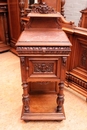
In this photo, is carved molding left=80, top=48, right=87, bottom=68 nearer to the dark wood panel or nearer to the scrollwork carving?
the scrollwork carving

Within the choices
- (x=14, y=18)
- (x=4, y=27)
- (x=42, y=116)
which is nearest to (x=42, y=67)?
(x=42, y=116)

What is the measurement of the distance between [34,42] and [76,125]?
32.7 inches

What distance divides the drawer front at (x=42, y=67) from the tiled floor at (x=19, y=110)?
50cm

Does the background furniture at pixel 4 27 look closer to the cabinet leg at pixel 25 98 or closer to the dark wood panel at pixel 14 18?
the dark wood panel at pixel 14 18

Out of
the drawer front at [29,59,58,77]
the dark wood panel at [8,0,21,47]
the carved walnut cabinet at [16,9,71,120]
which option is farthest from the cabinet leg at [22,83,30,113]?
the dark wood panel at [8,0,21,47]

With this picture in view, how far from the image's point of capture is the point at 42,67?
111 centimetres

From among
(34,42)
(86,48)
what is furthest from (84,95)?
(34,42)

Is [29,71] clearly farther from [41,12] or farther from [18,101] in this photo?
[18,101]

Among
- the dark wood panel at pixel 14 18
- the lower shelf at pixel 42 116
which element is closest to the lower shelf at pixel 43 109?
the lower shelf at pixel 42 116

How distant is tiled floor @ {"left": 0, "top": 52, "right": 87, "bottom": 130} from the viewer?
1341 millimetres

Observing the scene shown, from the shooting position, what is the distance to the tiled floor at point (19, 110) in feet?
4.40

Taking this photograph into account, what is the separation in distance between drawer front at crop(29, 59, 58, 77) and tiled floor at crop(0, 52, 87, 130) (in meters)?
0.50

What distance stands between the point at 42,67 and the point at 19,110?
633mm

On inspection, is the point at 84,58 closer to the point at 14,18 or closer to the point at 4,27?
the point at 14,18
